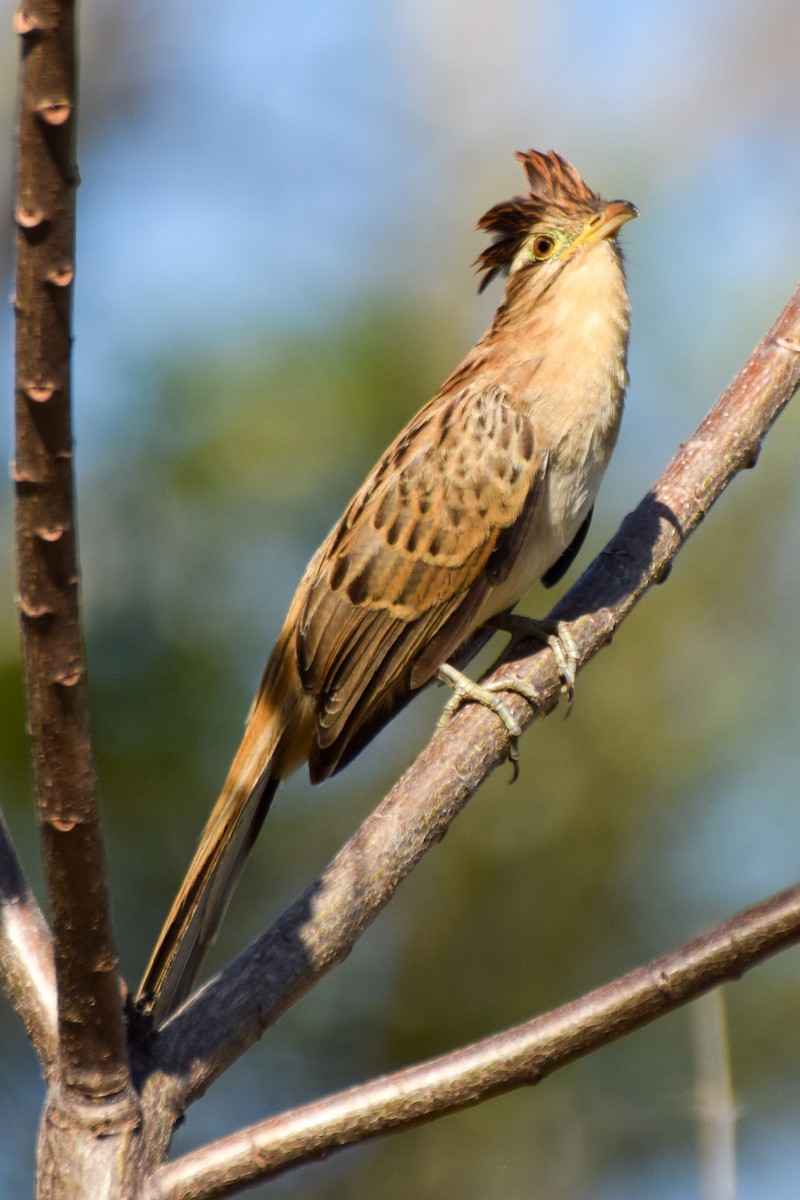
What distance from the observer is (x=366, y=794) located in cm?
701

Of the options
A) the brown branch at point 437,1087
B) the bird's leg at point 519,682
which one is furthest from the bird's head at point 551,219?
the brown branch at point 437,1087

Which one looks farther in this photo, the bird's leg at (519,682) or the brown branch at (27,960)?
the bird's leg at (519,682)

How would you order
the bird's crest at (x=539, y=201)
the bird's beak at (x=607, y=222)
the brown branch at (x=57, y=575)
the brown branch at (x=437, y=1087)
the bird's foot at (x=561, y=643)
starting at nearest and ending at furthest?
the brown branch at (x=57, y=575) → the brown branch at (x=437, y=1087) → the bird's foot at (x=561, y=643) → the bird's beak at (x=607, y=222) → the bird's crest at (x=539, y=201)

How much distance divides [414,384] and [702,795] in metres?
2.80

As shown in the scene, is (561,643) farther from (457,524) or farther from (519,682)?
(457,524)

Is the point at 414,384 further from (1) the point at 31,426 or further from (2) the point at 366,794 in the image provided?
(1) the point at 31,426

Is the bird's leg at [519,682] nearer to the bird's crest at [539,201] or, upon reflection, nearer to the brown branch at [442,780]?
the brown branch at [442,780]

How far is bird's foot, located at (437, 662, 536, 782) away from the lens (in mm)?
3664

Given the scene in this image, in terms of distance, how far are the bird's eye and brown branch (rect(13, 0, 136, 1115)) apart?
341cm

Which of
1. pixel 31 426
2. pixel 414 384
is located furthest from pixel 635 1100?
pixel 31 426

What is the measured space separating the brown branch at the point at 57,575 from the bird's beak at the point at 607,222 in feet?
10.9

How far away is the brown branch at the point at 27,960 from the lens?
2758 mm

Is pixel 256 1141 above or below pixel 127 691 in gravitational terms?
above

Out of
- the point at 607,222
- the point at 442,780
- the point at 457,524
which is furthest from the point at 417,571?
the point at 442,780
